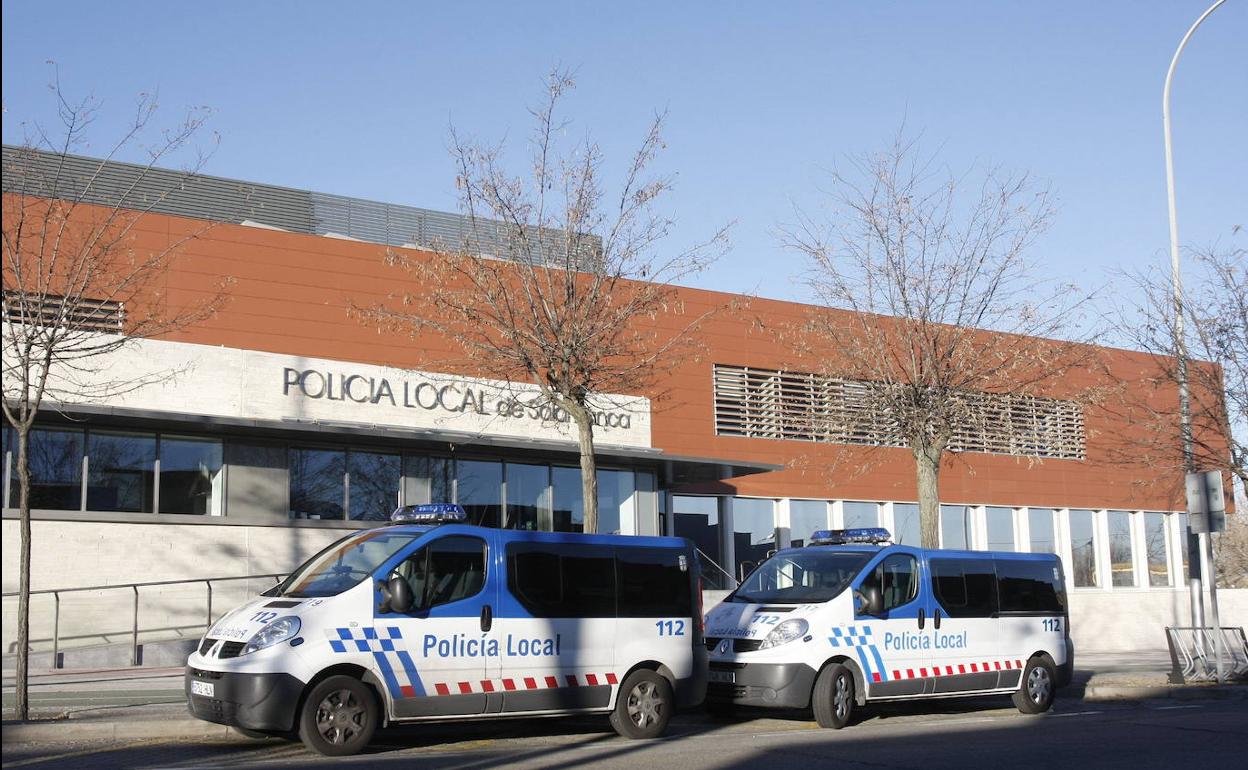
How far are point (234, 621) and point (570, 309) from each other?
7.68 m

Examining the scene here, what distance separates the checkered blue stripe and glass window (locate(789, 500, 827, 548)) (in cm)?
2088

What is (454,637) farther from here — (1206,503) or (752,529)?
(752,529)

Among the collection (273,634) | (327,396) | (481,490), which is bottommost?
(273,634)

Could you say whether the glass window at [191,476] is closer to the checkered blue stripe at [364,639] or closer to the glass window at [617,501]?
the glass window at [617,501]

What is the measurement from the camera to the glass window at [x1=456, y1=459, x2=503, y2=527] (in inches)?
924

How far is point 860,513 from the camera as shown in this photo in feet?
106

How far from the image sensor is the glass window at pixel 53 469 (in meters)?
19.0

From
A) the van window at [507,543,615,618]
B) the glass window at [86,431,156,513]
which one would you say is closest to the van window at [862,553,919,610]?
the van window at [507,543,615,618]

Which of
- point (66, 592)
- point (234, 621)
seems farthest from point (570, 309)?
point (66, 592)

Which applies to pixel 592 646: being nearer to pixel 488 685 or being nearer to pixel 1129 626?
pixel 488 685

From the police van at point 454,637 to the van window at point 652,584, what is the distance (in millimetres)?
13

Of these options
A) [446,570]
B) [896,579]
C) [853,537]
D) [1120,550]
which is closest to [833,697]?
[896,579]

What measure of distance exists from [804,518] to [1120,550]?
12676 millimetres

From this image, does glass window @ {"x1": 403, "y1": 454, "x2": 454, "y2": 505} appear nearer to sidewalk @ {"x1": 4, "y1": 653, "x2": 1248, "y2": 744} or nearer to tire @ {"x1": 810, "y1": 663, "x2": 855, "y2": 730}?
sidewalk @ {"x1": 4, "y1": 653, "x2": 1248, "y2": 744}
